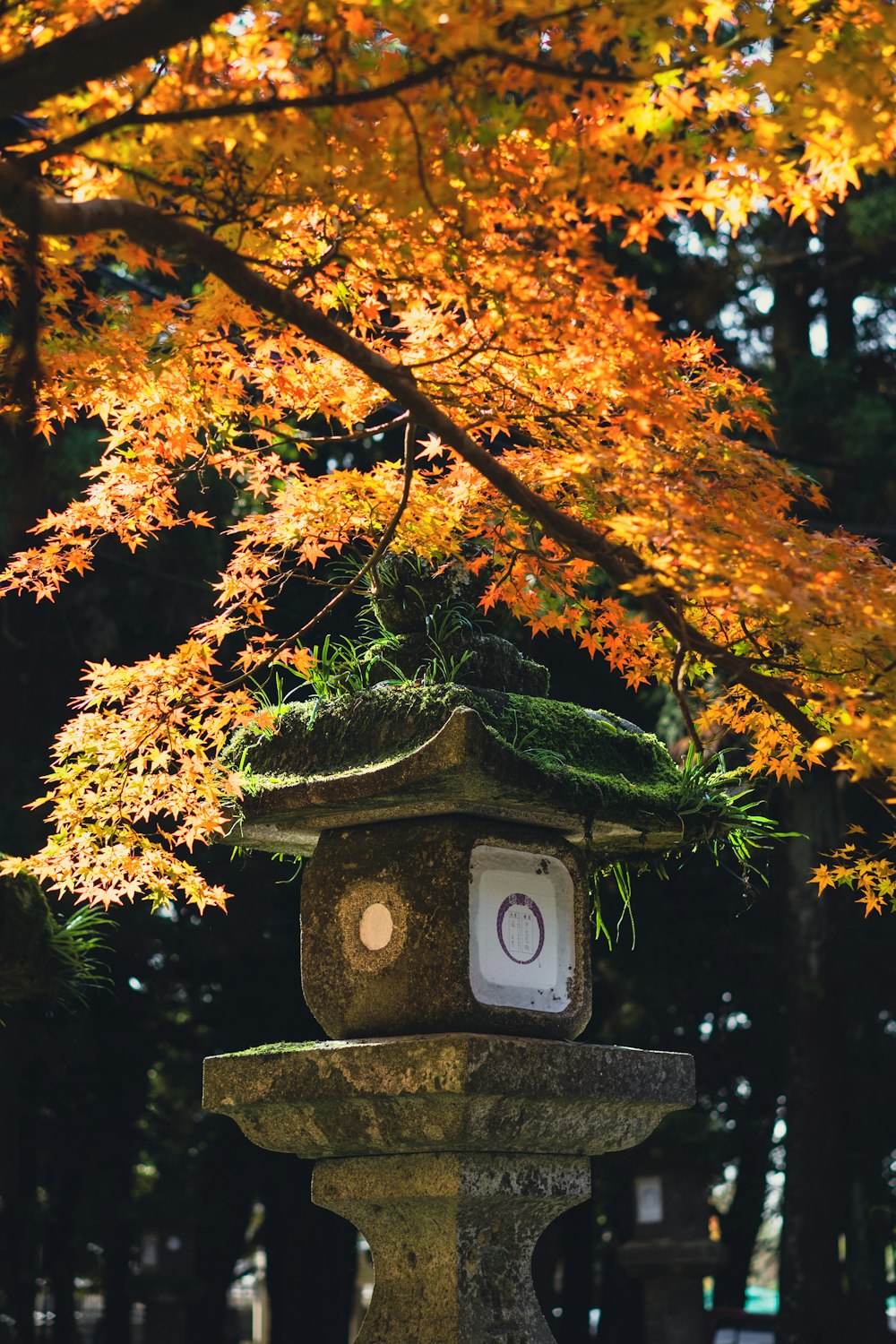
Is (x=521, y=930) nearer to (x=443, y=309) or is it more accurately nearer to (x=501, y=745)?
(x=501, y=745)

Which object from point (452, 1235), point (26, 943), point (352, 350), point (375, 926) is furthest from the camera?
point (26, 943)

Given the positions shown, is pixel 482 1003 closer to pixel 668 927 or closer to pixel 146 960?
pixel 146 960

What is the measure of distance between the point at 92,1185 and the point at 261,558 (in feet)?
40.3

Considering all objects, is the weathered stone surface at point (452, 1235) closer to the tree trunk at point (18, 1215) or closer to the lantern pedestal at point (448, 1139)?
the lantern pedestal at point (448, 1139)

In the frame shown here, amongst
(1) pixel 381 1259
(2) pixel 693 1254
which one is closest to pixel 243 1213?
(2) pixel 693 1254

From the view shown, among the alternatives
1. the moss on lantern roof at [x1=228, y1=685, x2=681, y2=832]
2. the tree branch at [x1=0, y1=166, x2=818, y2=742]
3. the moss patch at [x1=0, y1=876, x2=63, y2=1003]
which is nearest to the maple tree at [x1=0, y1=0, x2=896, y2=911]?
the tree branch at [x1=0, y1=166, x2=818, y2=742]

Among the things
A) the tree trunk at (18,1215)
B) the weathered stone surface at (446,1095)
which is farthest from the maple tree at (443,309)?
the tree trunk at (18,1215)

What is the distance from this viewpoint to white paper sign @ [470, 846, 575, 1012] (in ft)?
12.2

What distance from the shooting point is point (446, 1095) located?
3416 millimetres

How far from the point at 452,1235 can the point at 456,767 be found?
117 cm

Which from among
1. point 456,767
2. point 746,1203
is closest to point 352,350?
point 456,767

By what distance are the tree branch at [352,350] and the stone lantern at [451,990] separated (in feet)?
1.65

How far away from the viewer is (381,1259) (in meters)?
3.78

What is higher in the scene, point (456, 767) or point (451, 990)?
point (456, 767)
